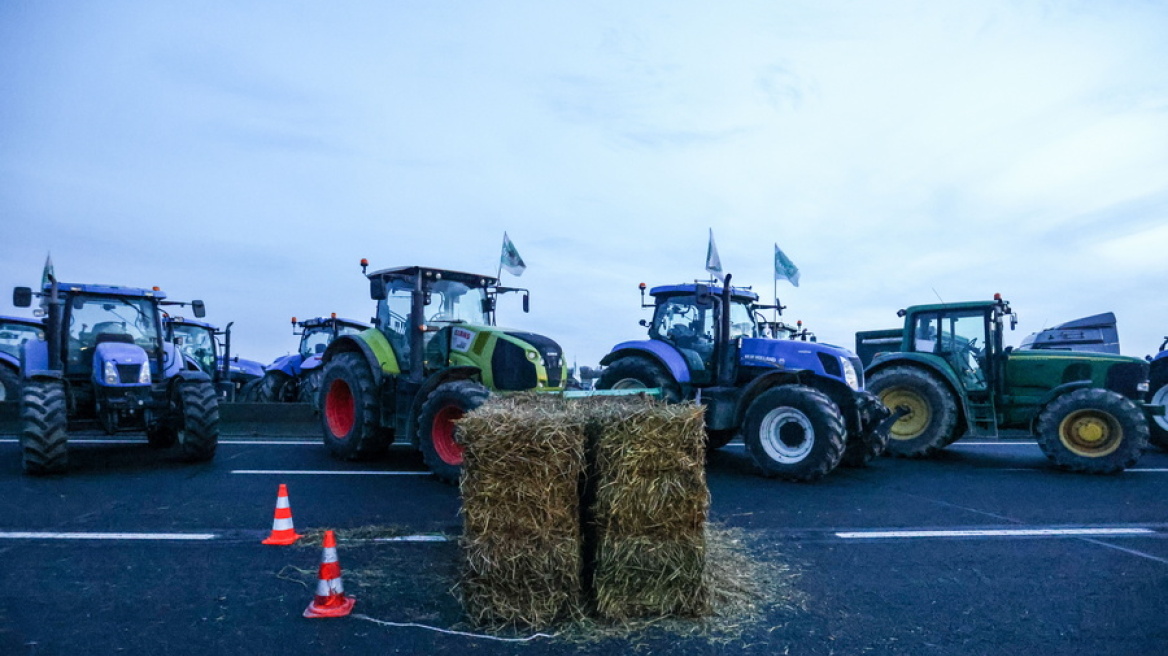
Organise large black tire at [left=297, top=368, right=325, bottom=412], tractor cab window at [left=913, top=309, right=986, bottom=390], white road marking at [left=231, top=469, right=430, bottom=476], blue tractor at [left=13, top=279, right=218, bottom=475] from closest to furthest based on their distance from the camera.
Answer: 1. blue tractor at [left=13, top=279, right=218, bottom=475]
2. white road marking at [left=231, top=469, right=430, bottom=476]
3. tractor cab window at [left=913, top=309, right=986, bottom=390]
4. large black tire at [left=297, top=368, right=325, bottom=412]

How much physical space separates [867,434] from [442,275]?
5613mm

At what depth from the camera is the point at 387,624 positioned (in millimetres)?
3996

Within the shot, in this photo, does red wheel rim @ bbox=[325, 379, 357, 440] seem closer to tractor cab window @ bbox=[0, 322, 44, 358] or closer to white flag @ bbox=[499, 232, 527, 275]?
white flag @ bbox=[499, 232, 527, 275]

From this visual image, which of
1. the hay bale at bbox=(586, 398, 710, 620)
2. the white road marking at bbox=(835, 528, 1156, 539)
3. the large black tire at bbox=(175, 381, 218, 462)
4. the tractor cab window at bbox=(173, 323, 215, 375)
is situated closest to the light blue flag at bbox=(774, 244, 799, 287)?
the white road marking at bbox=(835, 528, 1156, 539)

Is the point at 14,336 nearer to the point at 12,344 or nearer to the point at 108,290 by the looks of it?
the point at 12,344

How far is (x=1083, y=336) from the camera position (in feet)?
49.5

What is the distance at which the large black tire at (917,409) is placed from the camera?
1033cm

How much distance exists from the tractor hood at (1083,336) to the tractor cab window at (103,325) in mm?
15082

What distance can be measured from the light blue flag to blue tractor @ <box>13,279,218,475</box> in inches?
359

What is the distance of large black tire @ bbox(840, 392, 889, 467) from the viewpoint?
9023 mm

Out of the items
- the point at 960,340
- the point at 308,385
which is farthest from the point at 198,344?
the point at 960,340

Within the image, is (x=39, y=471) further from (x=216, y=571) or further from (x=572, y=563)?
(x=572, y=563)

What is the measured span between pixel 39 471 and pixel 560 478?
7336 mm

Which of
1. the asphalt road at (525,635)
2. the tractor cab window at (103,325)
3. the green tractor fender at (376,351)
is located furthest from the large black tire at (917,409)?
the tractor cab window at (103,325)
